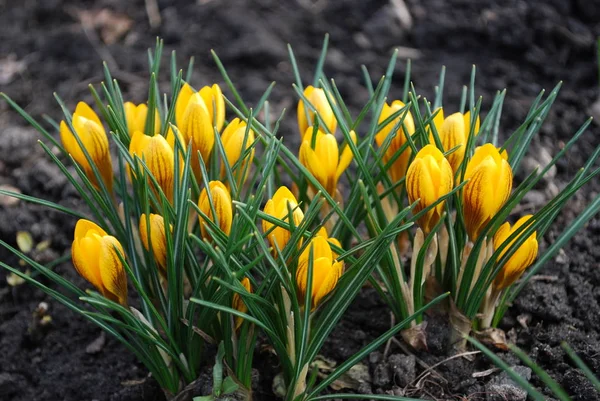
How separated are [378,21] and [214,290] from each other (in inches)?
76.5

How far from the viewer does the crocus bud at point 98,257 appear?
1444mm

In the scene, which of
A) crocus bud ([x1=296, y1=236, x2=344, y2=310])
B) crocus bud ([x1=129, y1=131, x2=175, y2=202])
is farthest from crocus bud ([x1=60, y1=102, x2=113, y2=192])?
crocus bud ([x1=296, y1=236, x2=344, y2=310])

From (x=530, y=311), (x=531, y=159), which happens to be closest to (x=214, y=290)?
(x=530, y=311)

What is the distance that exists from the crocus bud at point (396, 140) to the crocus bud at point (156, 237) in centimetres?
52

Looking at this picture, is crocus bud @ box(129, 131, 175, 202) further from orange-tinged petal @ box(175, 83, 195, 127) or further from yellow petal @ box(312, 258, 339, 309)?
yellow petal @ box(312, 258, 339, 309)

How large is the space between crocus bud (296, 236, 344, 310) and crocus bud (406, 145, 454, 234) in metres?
0.21

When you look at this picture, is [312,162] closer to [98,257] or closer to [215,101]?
[215,101]

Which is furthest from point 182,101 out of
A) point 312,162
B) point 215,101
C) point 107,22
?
point 107,22

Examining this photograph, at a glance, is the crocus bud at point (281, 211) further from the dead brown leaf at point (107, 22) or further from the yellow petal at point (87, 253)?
the dead brown leaf at point (107, 22)

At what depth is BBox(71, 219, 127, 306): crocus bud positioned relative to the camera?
4.74ft

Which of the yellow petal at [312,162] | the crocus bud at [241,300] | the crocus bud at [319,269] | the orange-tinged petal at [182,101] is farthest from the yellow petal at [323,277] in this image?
the orange-tinged petal at [182,101]

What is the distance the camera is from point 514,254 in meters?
1.54

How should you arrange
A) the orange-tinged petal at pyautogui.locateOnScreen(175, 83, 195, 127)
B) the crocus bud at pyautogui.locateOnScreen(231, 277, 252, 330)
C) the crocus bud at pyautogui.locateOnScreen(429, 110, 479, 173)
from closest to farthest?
the crocus bud at pyautogui.locateOnScreen(231, 277, 252, 330) → the crocus bud at pyautogui.locateOnScreen(429, 110, 479, 173) → the orange-tinged petal at pyautogui.locateOnScreen(175, 83, 195, 127)

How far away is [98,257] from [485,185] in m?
0.76
